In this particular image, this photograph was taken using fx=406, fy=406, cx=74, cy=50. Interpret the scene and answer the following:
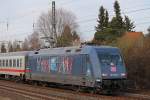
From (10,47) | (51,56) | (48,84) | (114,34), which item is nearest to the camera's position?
(51,56)

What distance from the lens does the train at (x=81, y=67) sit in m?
23.8

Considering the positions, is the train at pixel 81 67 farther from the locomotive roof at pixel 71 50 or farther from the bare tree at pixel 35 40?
the bare tree at pixel 35 40

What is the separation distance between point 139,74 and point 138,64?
0.75m

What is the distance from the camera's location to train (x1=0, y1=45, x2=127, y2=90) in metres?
23.8

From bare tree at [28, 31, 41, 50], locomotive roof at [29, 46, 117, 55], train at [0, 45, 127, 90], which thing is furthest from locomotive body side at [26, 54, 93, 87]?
bare tree at [28, 31, 41, 50]

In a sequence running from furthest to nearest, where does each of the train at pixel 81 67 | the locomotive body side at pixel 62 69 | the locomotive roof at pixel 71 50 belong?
the locomotive roof at pixel 71 50, the locomotive body side at pixel 62 69, the train at pixel 81 67

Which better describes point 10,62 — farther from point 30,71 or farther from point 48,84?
point 48,84

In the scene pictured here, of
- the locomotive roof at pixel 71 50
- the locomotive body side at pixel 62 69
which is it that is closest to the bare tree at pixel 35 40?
the locomotive body side at pixel 62 69

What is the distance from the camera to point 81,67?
25.2 m

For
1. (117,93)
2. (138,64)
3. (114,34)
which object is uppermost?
(114,34)

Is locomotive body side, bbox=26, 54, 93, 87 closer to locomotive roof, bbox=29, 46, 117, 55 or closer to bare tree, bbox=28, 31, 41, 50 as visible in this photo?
locomotive roof, bbox=29, 46, 117, 55

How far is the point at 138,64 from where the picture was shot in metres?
27.0

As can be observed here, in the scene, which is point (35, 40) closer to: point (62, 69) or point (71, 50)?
point (62, 69)

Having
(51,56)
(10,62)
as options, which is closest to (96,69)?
(51,56)
